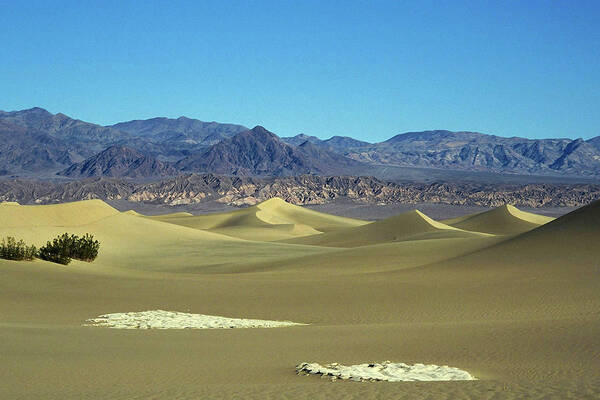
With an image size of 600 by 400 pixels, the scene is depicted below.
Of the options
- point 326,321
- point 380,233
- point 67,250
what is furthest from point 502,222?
point 326,321

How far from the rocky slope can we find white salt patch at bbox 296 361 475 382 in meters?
146

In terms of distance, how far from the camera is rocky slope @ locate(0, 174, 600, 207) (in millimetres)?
158000

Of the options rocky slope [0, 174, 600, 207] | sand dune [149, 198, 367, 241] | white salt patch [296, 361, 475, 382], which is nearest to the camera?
white salt patch [296, 361, 475, 382]

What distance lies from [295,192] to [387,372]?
15768cm

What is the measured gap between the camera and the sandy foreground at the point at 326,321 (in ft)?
36.1

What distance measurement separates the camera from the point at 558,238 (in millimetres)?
31500

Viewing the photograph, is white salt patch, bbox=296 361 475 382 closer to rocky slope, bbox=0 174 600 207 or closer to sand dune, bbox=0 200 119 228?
sand dune, bbox=0 200 119 228

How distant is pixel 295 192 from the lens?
16975cm

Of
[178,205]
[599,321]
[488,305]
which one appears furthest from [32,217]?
[178,205]

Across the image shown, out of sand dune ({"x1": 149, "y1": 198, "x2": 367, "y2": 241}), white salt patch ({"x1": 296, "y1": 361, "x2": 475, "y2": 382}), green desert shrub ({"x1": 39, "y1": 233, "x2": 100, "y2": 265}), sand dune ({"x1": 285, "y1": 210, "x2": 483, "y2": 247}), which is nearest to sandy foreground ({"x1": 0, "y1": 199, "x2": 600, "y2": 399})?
white salt patch ({"x1": 296, "y1": 361, "x2": 475, "y2": 382})

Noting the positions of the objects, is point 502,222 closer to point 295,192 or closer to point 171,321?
point 171,321

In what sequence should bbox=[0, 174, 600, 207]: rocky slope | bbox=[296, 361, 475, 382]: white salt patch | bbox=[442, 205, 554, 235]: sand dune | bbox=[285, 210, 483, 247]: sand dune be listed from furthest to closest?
1. bbox=[0, 174, 600, 207]: rocky slope
2. bbox=[442, 205, 554, 235]: sand dune
3. bbox=[285, 210, 483, 247]: sand dune
4. bbox=[296, 361, 475, 382]: white salt patch

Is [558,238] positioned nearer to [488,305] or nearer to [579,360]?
[488,305]

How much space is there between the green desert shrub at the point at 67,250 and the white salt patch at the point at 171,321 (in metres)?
12.1
